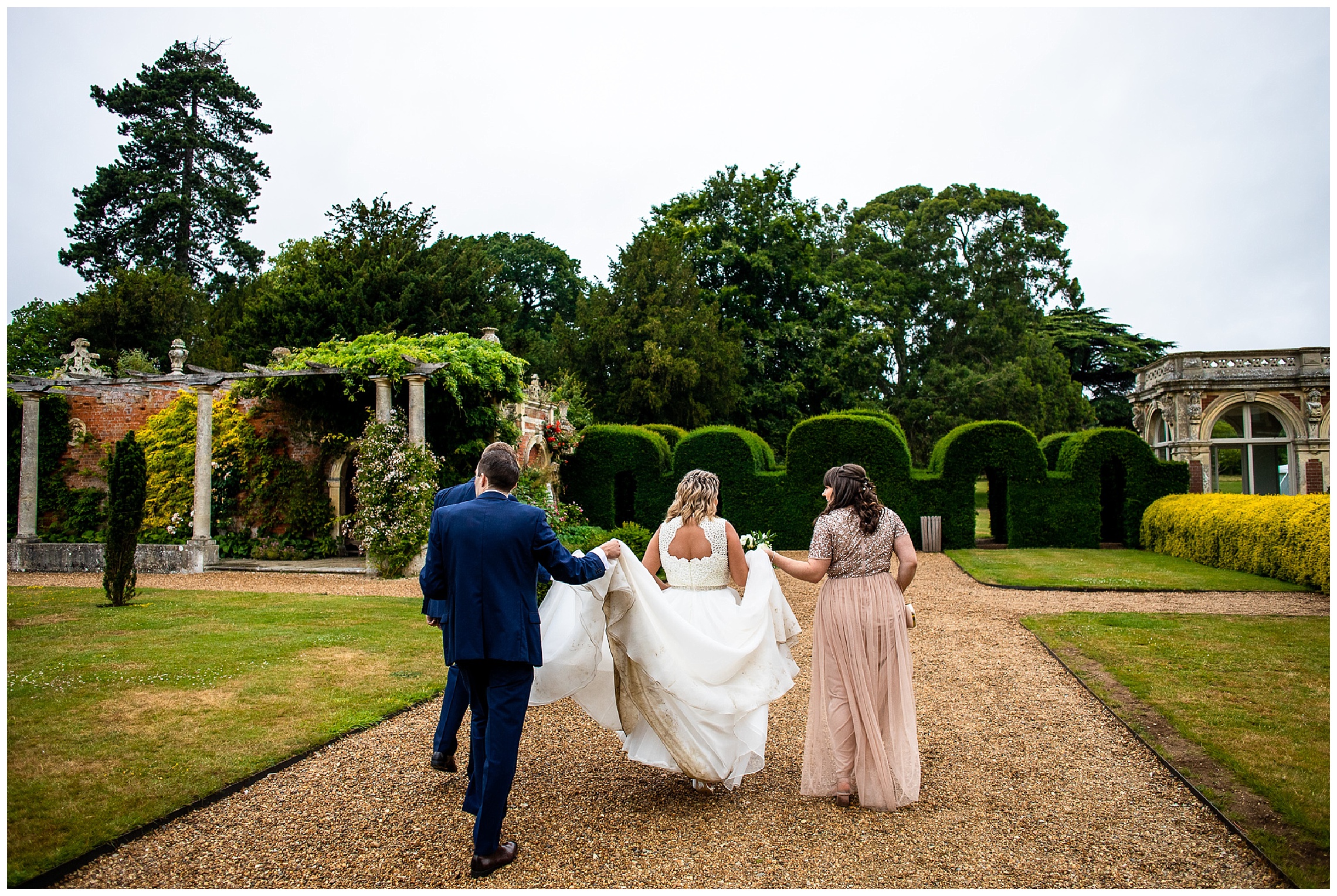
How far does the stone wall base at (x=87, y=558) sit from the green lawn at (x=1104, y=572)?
564 inches

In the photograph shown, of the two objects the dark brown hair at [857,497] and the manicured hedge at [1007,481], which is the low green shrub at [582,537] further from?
the manicured hedge at [1007,481]

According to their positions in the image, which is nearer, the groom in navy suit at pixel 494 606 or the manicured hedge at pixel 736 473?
the groom in navy suit at pixel 494 606

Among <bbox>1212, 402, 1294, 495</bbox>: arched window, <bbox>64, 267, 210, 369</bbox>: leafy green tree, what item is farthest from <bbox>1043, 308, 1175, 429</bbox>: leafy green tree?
<bbox>64, 267, 210, 369</bbox>: leafy green tree

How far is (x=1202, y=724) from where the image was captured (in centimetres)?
553

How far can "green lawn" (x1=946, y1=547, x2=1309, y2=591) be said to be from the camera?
39.6 feet

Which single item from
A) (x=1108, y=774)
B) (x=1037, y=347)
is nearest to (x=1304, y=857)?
(x=1108, y=774)

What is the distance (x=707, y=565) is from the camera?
4.61 meters

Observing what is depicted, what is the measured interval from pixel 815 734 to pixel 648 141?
2879 cm

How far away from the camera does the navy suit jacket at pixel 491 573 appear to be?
3.56m

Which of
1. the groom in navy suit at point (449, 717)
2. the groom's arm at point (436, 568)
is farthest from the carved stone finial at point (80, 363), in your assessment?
the groom's arm at point (436, 568)

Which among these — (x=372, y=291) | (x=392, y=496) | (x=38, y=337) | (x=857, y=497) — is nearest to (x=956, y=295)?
(x=372, y=291)

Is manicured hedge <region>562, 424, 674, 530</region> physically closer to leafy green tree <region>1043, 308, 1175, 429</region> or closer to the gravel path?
the gravel path

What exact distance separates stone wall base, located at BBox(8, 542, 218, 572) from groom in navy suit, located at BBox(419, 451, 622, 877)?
41.7 ft

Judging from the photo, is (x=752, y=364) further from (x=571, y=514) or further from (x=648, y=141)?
(x=571, y=514)
